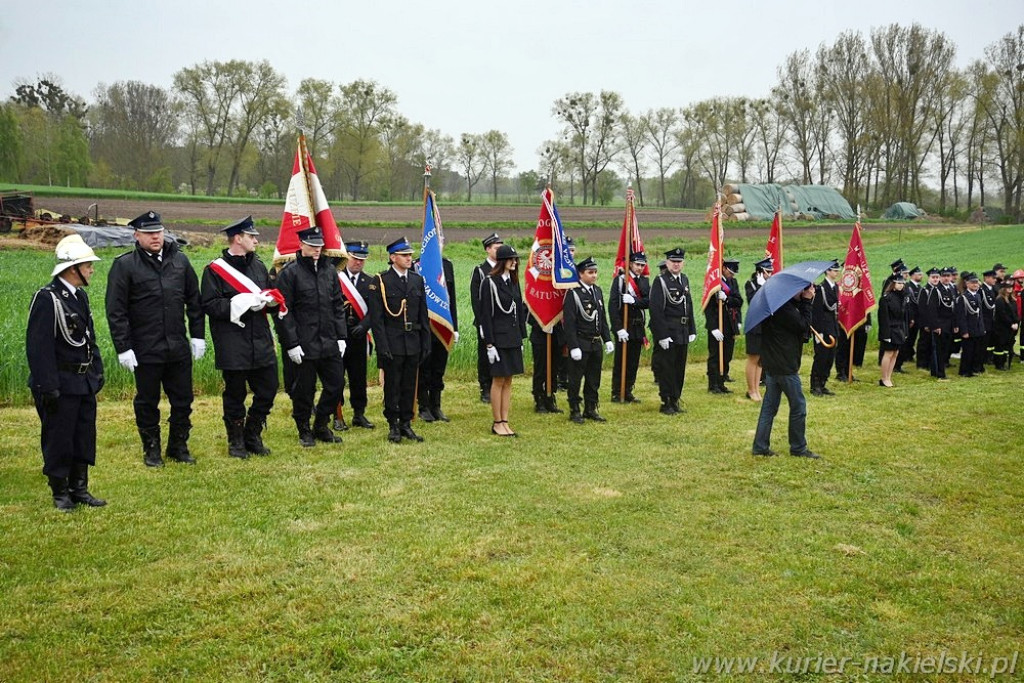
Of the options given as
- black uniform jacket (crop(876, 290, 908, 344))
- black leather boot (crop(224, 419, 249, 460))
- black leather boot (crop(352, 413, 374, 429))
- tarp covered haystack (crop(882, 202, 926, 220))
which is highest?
tarp covered haystack (crop(882, 202, 926, 220))

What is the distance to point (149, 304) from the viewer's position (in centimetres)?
716

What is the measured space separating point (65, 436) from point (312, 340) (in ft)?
8.65

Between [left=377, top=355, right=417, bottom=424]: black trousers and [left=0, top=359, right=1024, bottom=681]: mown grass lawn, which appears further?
[left=377, top=355, right=417, bottom=424]: black trousers

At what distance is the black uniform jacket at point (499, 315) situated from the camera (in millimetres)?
9117

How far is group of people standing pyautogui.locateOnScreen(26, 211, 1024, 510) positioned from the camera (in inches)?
245

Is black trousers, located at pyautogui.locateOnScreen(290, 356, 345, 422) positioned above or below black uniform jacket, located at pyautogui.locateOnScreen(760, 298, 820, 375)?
below

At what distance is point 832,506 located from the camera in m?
6.69

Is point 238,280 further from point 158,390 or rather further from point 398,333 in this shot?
point 398,333

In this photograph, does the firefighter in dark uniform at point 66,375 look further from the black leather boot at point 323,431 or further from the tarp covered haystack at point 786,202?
the tarp covered haystack at point 786,202

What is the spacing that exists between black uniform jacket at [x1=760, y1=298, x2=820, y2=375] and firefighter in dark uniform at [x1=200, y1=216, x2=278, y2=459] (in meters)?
4.90

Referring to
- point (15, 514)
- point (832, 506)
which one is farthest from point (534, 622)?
point (15, 514)

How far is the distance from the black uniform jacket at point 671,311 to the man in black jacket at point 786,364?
2.78 m

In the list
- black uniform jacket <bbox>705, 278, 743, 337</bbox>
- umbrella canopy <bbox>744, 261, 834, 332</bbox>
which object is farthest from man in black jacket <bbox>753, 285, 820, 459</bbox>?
black uniform jacket <bbox>705, 278, 743, 337</bbox>

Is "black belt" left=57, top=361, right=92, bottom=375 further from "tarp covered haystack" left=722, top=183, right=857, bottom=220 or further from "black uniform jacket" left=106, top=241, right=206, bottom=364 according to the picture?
"tarp covered haystack" left=722, top=183, right=857, bottom=220
